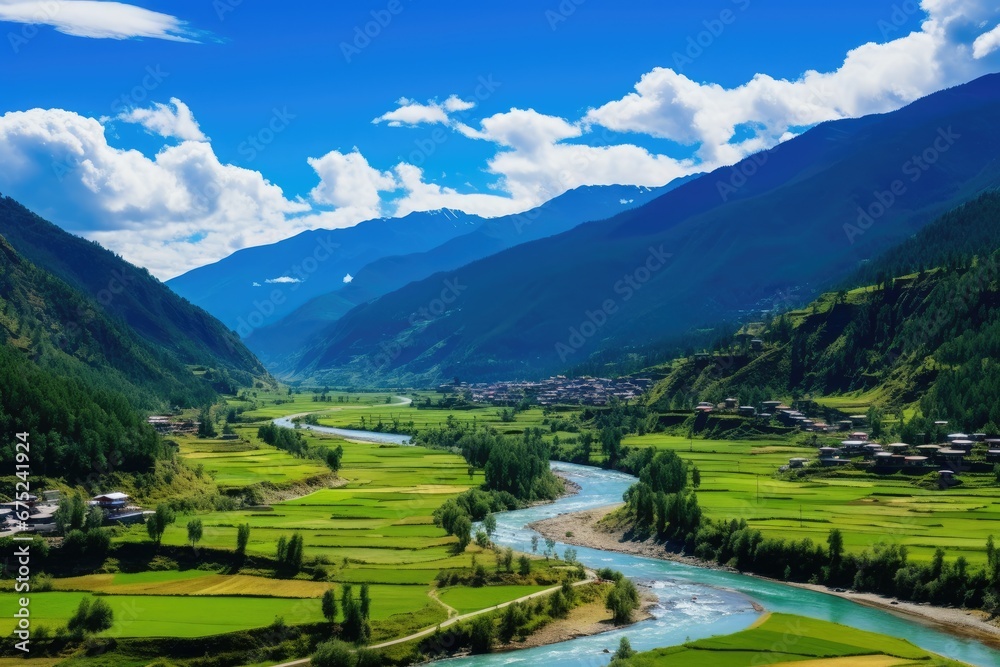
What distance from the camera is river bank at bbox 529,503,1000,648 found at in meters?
71.4

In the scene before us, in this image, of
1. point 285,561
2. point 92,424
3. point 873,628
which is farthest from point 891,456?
point 92,424

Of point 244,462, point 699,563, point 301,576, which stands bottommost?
point 699,563

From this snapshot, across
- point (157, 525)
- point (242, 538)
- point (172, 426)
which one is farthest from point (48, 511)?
point (172, 426)

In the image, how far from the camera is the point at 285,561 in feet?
268

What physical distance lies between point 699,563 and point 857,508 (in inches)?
905

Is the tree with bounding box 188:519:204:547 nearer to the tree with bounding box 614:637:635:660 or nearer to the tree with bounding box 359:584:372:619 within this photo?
the tree with bounding box 359:584:372:619

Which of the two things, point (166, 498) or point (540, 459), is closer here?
point (166, 498)

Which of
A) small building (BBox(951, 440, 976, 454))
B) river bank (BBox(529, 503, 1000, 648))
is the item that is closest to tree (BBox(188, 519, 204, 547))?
river bank (BBox(529, 503, 1000, 648))

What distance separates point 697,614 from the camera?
7681 cm

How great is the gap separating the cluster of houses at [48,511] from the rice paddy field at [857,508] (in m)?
60.5

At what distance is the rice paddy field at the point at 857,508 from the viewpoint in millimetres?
90312

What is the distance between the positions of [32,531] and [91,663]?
28110 millimetres

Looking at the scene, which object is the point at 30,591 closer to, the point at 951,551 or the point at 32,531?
the point at 32,531

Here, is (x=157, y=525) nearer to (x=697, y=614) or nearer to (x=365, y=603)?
(x=365, y=603)
